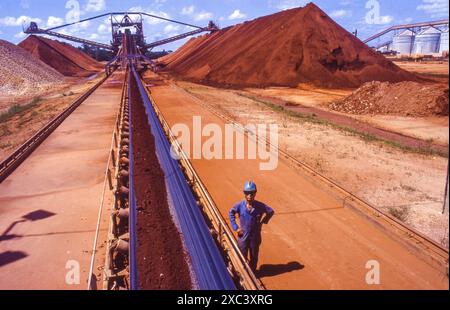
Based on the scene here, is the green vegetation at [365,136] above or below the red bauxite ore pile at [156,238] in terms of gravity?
above

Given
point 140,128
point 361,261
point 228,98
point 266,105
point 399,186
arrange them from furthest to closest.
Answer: point 228,98, point 266,105, point 140,128, point 399,186, point 361,261

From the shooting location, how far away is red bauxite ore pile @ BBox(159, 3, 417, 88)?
3638 centimetres

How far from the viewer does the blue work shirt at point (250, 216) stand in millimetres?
5059

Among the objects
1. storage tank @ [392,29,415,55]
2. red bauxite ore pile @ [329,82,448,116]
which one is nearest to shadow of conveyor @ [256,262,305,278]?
red bauxite ore pile @ [329,82,448,116]

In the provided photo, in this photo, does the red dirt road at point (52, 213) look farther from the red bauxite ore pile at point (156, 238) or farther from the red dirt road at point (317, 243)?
the red dirt road at point (317, 243)

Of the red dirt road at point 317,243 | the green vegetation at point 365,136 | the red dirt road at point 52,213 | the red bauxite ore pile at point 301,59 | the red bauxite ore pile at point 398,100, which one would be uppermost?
the red bauxite ore pile at point 301,59

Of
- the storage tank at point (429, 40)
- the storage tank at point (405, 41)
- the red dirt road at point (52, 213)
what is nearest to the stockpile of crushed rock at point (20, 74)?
the red dirt road at point (52, 213)

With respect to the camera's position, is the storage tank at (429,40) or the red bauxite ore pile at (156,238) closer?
the red bauxite ore pile at (156,238)

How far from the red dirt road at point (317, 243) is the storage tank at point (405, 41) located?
4159 inches

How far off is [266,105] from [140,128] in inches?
427

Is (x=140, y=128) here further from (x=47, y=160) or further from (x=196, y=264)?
(x=196, y=264)

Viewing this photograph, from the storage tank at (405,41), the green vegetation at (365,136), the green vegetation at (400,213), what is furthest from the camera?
the storage tank at (405,41)

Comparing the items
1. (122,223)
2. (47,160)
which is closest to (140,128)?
(47,160)
